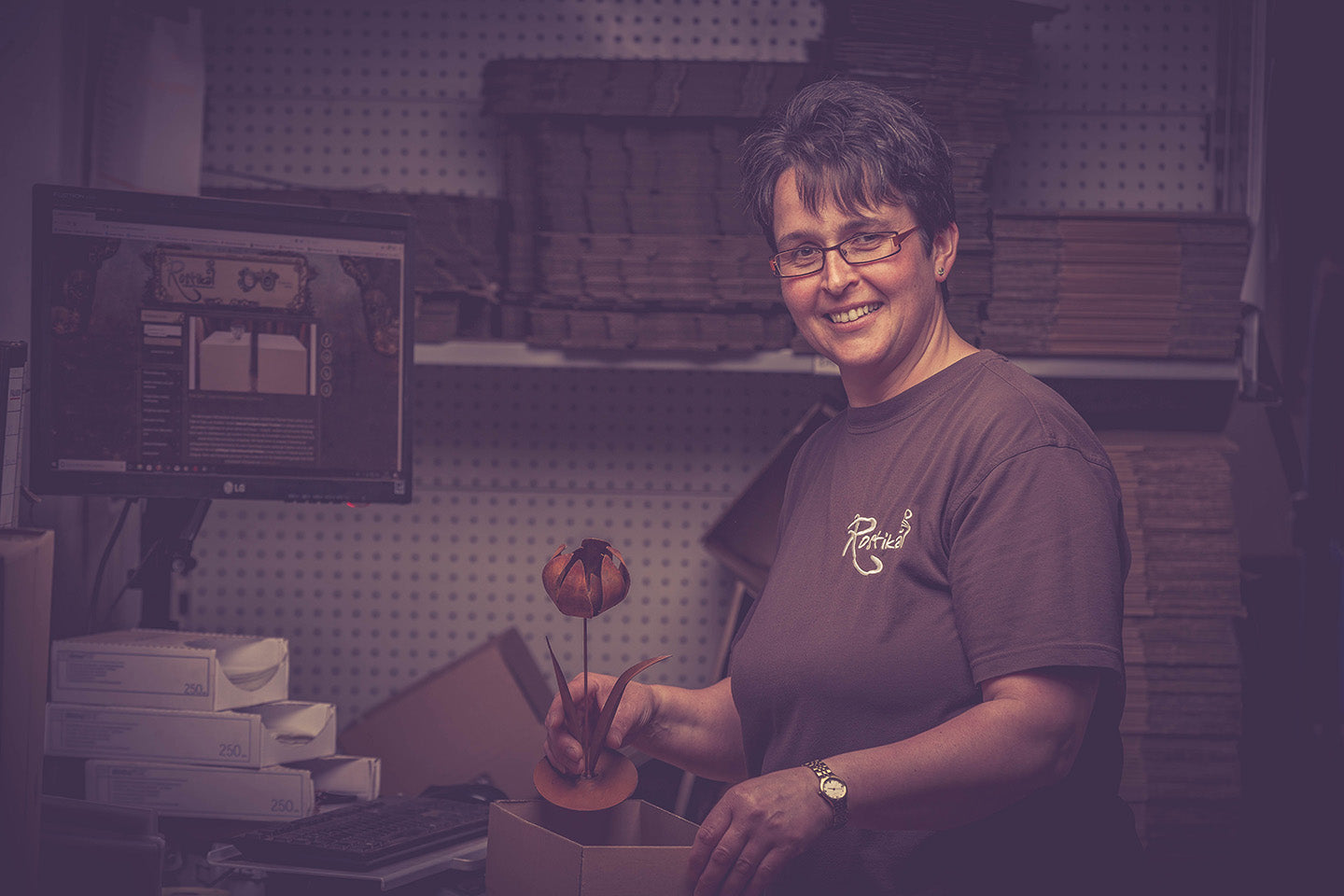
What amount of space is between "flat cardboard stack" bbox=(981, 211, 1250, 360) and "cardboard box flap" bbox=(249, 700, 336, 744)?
4.52 ft

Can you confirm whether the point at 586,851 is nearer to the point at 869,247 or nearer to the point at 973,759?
the point at 973,759

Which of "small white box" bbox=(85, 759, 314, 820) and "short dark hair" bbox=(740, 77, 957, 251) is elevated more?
"short dark hair" bbox=(740, 77, 957, 251)

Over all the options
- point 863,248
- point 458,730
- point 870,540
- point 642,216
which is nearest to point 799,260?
point 863,248

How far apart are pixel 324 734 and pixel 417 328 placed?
844 millimetres

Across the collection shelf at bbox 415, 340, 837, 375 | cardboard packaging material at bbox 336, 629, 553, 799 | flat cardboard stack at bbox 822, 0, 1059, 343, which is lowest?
cardboard packaging material at bbox 336, 629, 553, 799

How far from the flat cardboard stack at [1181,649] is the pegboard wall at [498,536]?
0.79m

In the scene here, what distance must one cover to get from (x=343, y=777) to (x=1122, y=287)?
1667mm

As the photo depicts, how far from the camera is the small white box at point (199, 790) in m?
1.55

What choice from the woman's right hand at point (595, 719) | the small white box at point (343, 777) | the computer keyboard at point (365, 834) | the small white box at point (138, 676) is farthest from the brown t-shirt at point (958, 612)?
the small white box at point (138, 676)

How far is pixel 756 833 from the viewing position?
37.3 inches

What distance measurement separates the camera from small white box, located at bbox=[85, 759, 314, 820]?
1.55 meters

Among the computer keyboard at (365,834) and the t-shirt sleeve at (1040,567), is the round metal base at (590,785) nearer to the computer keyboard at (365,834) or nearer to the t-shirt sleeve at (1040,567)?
the computer keyboard at (365,834)

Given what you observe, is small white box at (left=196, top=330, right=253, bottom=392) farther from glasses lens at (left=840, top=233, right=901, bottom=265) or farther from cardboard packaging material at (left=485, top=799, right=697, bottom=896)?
glasses lens at (left=840, top=233, right=901, bottom=265)

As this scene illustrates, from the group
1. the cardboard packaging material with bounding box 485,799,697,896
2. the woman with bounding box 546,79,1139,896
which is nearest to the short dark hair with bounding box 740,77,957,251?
the woman with bounding box 546,79,1139,896
